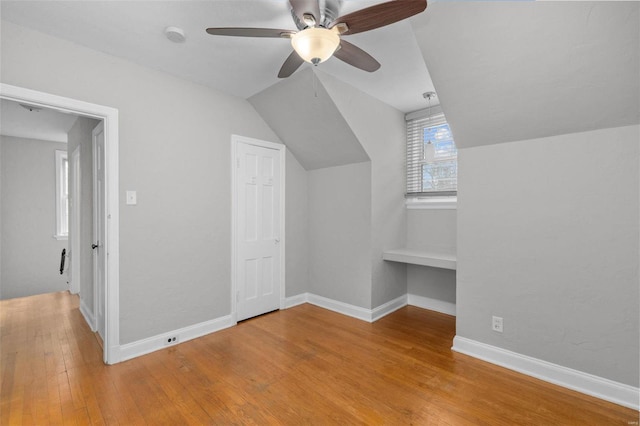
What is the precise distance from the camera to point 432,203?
372cm

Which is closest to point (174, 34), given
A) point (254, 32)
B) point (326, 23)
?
point (254, 32)

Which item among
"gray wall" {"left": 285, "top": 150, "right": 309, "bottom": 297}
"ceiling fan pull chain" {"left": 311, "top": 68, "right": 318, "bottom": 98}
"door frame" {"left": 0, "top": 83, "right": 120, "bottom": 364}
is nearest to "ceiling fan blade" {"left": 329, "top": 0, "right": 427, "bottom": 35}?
"ceiling fan pull chain" {"left": 311, "top": 68, "right": 318, "bottom": 98}

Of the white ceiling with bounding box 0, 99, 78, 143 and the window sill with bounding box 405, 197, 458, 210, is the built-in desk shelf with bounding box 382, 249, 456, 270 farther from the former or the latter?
the white ceiling with bounding box 0, 99, 78, 143

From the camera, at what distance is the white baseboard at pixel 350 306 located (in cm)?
342

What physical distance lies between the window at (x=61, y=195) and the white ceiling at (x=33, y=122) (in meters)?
0.40

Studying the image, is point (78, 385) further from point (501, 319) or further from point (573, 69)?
point (573, 69)

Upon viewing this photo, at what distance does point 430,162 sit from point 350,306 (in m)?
2.11

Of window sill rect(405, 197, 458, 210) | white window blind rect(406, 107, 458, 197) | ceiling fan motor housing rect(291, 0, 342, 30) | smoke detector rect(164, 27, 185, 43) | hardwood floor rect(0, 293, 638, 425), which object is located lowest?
hardwood floor rect(0, 293, 638, 425)

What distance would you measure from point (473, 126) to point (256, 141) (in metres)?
2.32

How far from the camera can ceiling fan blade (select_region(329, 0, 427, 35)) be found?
136 centimetres

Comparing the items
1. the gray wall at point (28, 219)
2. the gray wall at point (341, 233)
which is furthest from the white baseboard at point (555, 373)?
the gray wall at point (28, 219)

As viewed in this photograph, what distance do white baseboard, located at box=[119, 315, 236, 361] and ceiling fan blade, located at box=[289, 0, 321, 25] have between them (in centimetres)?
286

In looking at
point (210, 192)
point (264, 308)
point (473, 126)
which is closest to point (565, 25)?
point (473, 126)

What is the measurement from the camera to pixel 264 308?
3588 millimetres
